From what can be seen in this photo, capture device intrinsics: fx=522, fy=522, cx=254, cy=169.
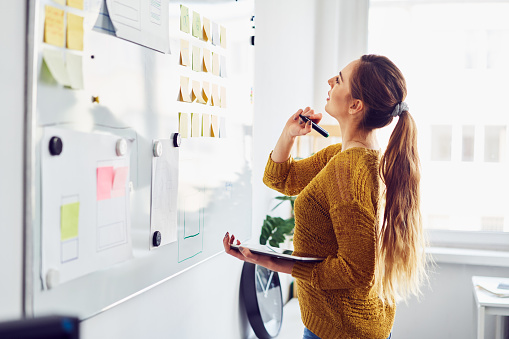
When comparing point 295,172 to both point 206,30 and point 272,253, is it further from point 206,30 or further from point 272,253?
point 206,30

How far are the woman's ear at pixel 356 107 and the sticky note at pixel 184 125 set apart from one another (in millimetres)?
451

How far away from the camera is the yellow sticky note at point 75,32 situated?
97cm

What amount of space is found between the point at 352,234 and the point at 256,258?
10.5 inches

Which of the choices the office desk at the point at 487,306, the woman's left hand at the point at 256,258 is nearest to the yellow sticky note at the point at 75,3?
the woman's left hand at the point at 256,258

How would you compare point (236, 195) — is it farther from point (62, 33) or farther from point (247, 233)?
point (62, 33)

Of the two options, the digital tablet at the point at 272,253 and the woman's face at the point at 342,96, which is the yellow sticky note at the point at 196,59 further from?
the digital tablet at the point at 272,253

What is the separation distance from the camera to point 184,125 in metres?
1.45

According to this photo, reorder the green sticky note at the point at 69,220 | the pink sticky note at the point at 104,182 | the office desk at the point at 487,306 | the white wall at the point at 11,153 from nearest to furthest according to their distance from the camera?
the white wall at the point at 11,153 < the green sticky note at the point at 69,220 < the pink sticky note at the point at 104,182 < the office desk at the point at 487,306

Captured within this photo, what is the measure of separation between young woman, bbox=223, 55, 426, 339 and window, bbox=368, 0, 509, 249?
1935 mm

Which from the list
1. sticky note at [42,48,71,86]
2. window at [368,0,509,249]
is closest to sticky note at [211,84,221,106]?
sticky note at [42,48,71,86]

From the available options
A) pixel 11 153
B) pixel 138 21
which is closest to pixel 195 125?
pixel 138 21

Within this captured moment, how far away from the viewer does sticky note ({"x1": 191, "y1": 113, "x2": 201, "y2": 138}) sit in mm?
1505

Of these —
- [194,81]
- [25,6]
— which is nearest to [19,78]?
[25,6]

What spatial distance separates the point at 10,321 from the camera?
0.90ft
